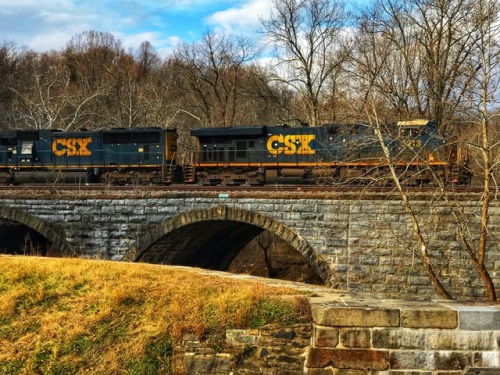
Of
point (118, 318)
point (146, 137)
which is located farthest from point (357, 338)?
point (146, 137)

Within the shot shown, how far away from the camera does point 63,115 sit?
49.7 meters

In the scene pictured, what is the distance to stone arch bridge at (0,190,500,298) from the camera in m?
13.7

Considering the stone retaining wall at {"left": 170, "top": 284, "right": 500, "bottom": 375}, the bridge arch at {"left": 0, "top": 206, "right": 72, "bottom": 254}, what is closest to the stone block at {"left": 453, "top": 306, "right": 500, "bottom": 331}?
the stone retaining wall at {"left": 170, "top": 284, "right": 500, "bottom": 375}

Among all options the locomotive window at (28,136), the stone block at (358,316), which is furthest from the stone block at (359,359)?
the locomotive window at (28,136)

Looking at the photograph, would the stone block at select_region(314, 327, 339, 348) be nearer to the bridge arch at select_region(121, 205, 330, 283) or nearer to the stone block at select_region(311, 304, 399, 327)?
the stone block at select_region(311, 304, 399, 327)

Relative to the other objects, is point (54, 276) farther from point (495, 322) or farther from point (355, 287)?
point (355, 287)

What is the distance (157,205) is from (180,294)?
393 inches

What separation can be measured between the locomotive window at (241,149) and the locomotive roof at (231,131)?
541mm

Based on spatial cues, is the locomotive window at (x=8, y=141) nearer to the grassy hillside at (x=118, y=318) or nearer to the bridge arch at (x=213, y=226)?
the bridge arch at (x=213, y=226)

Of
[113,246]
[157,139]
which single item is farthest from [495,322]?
[157,139]

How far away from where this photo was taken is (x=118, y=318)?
6664 mm

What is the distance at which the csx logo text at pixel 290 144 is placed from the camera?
2228 cm

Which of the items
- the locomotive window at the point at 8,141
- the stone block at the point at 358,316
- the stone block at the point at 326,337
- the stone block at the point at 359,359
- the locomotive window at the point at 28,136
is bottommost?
the stone block at the point at 359,359

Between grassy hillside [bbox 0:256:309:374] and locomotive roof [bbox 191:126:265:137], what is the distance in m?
15.8
